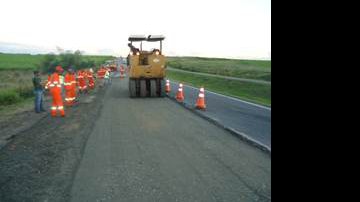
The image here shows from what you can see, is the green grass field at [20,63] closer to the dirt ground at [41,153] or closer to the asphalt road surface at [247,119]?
the asphalt road surface at [247,119]

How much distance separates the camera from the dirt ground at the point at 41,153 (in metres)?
6.56

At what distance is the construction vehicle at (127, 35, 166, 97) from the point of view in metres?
24.5

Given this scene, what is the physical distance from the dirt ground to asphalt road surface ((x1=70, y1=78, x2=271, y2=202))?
0.95 ft

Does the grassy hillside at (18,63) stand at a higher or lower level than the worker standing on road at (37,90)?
higher

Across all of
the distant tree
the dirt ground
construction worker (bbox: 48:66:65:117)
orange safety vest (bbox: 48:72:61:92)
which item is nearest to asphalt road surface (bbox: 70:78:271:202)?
the dirt ground

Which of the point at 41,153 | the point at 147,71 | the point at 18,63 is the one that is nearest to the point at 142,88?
the point at 147,71

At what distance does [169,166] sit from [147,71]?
17.3m

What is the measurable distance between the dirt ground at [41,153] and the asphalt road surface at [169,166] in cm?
29

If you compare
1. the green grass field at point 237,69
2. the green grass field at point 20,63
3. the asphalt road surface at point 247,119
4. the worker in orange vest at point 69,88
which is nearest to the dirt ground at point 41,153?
the worker in orange vest at point 69,88

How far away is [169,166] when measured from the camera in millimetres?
7801

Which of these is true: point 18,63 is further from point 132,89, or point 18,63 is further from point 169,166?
point 169,166

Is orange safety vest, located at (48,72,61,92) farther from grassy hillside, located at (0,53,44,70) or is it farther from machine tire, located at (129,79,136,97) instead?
grassy hillside, located at (0,53,44,70)
